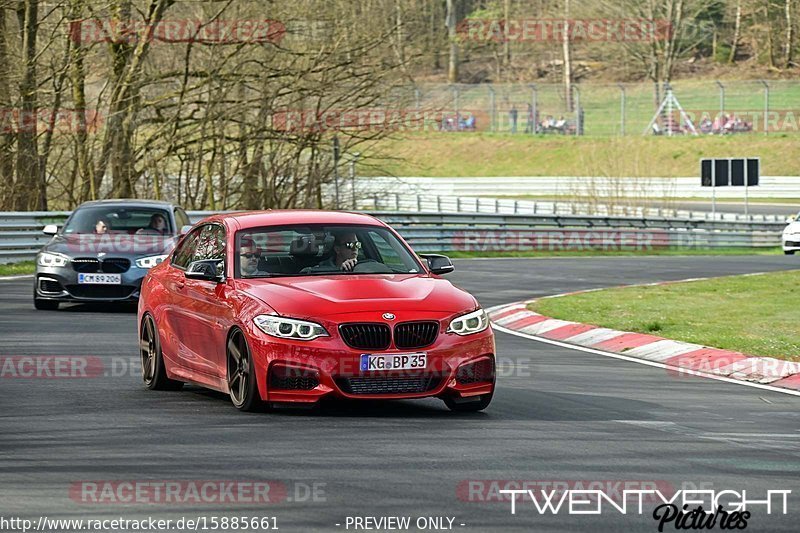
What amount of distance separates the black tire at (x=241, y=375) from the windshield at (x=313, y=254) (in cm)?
63

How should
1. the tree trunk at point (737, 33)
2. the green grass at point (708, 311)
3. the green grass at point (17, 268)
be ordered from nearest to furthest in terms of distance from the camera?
the green grass at point (708, 311), the green grass at point (17, 268), the tree trunk at point (737, 33)

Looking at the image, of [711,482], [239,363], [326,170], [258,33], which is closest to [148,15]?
[258,33]

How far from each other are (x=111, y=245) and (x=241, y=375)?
31.0 feet

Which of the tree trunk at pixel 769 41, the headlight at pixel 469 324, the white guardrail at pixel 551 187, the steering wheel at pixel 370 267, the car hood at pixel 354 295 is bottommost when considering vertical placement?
the white guardrail at pixel 551 187

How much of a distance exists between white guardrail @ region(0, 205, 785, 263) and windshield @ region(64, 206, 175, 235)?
33.3 ft

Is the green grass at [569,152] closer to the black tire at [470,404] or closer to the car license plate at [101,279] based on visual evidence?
the car license plate at [101,279]

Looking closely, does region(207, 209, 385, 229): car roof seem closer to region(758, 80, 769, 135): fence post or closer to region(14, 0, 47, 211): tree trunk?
region(14, 0, 47, 211): tree trunk

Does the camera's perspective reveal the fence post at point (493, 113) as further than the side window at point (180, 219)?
Yes

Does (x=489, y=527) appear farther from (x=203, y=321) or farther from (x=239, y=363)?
(x=203, y=321)

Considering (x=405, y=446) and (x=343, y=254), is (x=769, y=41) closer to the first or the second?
(x=343, y=254)

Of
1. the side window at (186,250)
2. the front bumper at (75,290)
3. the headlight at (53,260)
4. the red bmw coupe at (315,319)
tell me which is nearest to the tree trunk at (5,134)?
the headlight at (53,260)

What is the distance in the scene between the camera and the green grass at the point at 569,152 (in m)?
72.5

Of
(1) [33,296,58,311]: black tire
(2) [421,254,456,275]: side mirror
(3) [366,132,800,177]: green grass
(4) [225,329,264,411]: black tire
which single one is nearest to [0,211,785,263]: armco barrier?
(1) [33,296,58,311]: black tire

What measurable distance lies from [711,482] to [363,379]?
9.16 feet
